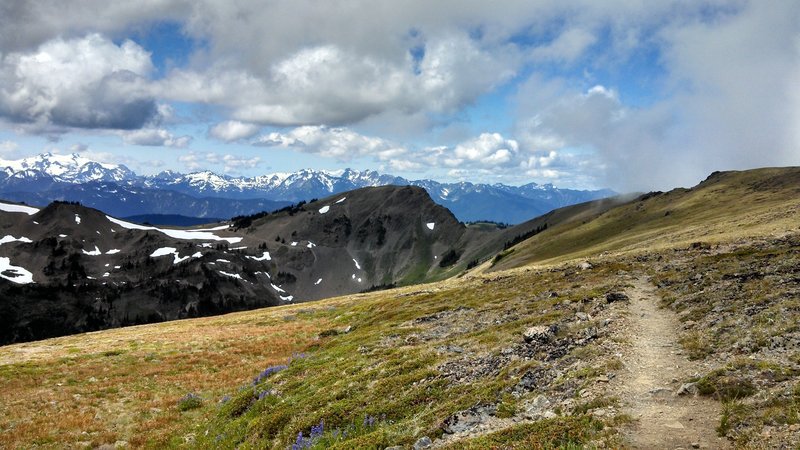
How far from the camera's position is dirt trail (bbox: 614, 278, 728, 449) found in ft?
36.4

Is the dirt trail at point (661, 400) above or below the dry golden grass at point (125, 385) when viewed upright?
above

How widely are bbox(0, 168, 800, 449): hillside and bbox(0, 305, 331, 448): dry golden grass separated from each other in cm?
17

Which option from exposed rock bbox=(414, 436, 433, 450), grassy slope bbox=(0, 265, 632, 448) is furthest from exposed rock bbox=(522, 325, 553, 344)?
exposed rock bbox=(414, 436, 433, 450)

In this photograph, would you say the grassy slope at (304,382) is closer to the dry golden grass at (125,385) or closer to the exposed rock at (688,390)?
the dry golden grass at (125,385)

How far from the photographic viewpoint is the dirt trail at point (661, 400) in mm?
11102

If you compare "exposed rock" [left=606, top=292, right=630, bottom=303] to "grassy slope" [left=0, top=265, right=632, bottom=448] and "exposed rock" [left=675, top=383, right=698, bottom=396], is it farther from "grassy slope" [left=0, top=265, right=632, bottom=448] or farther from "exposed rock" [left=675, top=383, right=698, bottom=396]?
"exposed rock" [left=675, top=383, right=698, bottom=396]

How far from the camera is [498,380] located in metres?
17.4

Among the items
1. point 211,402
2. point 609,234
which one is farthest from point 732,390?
point 609,234

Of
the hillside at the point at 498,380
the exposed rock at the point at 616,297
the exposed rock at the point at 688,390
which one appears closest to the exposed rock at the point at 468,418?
the hillside at the point at 498,380

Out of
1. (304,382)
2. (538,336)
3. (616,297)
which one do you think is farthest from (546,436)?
(616,297)

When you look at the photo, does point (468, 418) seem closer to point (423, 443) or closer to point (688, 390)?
point (423, 443)

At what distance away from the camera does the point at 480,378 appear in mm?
18469

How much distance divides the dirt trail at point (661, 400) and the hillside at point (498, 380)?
0.23ft

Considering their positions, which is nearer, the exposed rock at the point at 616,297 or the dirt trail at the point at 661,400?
the dirt trail at the point at 661,400
